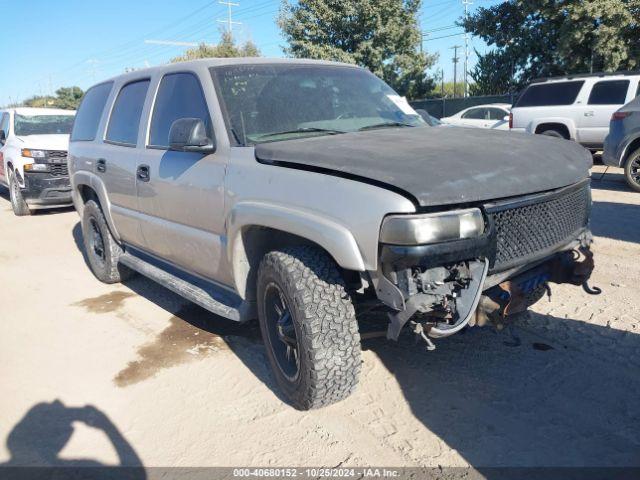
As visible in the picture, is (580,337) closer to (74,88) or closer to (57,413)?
(57,413)

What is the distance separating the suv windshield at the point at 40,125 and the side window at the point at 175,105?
7412 millimetres

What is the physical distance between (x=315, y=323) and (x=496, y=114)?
51.0 ft

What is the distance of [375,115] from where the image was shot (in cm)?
397

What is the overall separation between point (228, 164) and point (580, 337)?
2661 millimetres

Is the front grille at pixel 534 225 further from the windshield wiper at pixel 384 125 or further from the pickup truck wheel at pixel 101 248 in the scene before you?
the pickup truck wheel at pixel 101 248

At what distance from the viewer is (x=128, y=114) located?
15.6 feet

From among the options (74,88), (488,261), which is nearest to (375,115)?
(488,261)

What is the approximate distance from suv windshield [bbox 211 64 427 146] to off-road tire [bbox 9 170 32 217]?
796 centimetres

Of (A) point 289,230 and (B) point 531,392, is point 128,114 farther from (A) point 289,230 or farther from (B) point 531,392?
(B) point 531,392

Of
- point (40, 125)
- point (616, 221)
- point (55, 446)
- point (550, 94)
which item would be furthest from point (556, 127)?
point (55, 446)

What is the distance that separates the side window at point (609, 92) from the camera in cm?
1163

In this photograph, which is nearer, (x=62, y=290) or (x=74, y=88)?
(x=62, y=290)

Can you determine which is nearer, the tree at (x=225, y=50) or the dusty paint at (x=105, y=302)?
the dusty paint at (x=105, y=302)

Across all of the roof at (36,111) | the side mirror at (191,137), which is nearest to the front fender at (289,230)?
the side mirror at (191,137)
